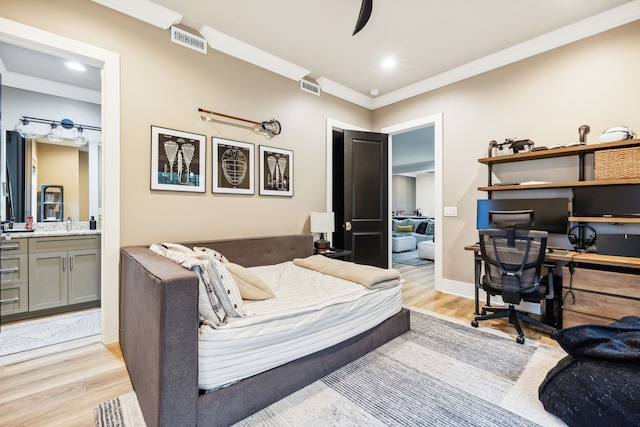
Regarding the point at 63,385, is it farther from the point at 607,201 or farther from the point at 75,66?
the point at 607,201

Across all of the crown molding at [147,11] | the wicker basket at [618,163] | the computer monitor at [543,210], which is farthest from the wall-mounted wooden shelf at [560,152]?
the crown molding at [147,11]

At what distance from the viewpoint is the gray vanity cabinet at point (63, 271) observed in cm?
279

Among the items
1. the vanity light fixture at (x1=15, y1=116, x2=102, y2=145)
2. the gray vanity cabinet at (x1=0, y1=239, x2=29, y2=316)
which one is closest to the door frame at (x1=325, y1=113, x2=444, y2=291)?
the vanity light fixture at (x1=15, y1=116, x2=102, y2=145)

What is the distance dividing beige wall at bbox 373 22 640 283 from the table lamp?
1574 mm

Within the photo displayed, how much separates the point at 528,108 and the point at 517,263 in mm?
1844

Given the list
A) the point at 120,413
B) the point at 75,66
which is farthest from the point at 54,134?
the point at 120,413

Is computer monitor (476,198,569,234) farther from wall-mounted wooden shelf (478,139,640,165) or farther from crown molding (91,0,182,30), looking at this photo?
crown molding (91,0,182,30)

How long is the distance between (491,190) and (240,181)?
281 cm

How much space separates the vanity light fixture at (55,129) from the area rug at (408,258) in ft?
18.5

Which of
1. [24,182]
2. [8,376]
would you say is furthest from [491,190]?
[24,182]

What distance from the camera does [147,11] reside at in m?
2.44

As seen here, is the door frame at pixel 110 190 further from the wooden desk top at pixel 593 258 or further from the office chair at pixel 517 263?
the wooden desk top at pixel 593 258

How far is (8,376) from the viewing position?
6.13ft

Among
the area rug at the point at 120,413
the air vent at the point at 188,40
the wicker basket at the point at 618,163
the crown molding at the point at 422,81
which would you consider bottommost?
the area rug at the point at 120,413
